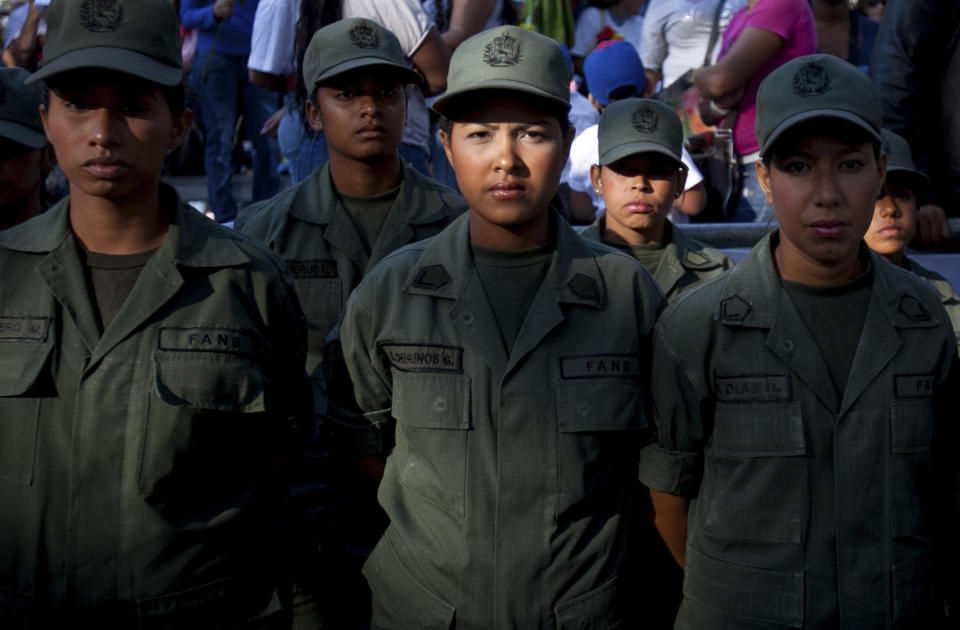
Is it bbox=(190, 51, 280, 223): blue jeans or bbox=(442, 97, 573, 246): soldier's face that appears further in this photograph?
bbox=(190, 51, 280, 223): blue jeans

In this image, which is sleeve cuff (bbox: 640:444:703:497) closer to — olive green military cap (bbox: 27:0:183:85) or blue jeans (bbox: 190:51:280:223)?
olive green military cap (bbox: 27:0:183:85)

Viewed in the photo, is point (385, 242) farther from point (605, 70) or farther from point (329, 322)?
point (605, 70)

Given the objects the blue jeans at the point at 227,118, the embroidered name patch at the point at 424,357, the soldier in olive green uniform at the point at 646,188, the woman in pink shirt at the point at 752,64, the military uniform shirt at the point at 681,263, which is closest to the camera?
the embroidered name patch at the point at 424,357

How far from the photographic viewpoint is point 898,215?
4.27 m

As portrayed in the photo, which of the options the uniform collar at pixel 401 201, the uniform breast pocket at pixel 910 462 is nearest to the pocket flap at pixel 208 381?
the uniform collar at pixel 401 201

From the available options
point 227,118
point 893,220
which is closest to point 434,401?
point 893,220

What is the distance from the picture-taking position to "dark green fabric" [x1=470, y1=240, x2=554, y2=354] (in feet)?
9.52

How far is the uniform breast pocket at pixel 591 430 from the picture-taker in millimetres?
2725

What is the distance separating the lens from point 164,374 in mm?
2730

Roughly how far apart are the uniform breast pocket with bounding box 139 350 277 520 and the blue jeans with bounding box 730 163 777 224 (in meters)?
3.33

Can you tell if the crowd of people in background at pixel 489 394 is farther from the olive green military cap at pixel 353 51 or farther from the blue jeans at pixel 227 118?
the blue jeans at pixel 227 118

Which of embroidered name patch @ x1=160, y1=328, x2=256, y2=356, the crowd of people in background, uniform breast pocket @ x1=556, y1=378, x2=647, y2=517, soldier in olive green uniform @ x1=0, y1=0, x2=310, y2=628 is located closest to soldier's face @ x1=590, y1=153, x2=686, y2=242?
the crowd of people in background

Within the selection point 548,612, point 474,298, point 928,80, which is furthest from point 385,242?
point 928,80

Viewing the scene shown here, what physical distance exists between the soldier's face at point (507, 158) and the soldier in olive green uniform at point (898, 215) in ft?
6.44
